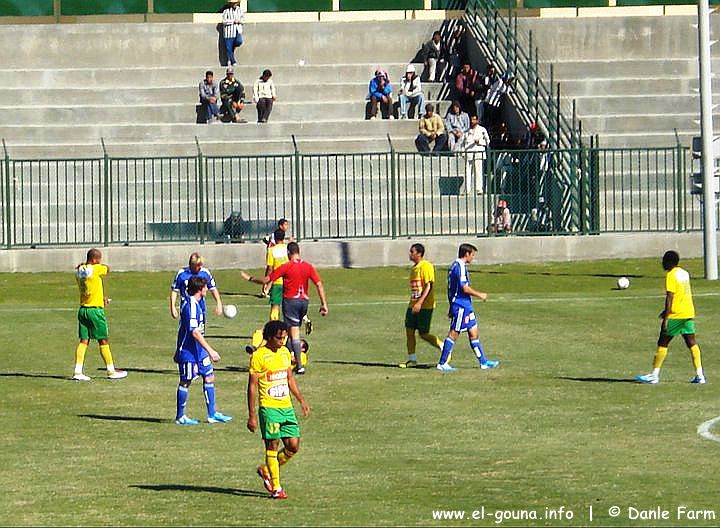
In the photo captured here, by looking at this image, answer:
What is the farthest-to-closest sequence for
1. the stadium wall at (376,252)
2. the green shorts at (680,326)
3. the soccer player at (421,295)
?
1. the stadium wall at (376,252)
2. the soccer player at (421,295)
3. the green shorts at (680,326)

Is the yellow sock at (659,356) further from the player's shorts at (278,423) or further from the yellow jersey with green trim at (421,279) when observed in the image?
the player's shorts at (278,423)

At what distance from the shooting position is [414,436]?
1936cm

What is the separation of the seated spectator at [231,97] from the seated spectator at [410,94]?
166 inches

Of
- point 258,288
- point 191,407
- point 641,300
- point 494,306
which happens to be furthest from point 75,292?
point 191,407

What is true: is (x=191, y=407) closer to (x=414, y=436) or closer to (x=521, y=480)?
(x=414, y=436)

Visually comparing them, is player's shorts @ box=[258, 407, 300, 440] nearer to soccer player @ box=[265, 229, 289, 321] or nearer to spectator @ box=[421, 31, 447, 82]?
soccer player @ box=[265, 229, 289, 321]

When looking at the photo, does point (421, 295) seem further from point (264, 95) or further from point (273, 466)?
point (264, 95)

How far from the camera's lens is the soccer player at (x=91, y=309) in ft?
77.6

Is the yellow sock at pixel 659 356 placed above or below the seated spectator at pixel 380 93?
below

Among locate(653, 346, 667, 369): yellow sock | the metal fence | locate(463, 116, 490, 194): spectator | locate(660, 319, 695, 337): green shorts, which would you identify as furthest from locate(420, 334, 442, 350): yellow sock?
the metal fence

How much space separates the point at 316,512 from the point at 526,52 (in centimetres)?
3438

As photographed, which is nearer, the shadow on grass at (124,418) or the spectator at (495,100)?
the shadow on grass at (124,418)

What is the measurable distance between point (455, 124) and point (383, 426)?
2392cm

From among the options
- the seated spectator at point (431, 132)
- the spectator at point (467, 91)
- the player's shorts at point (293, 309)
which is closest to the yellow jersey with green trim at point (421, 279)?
the player's shorts at point (293, 309)
